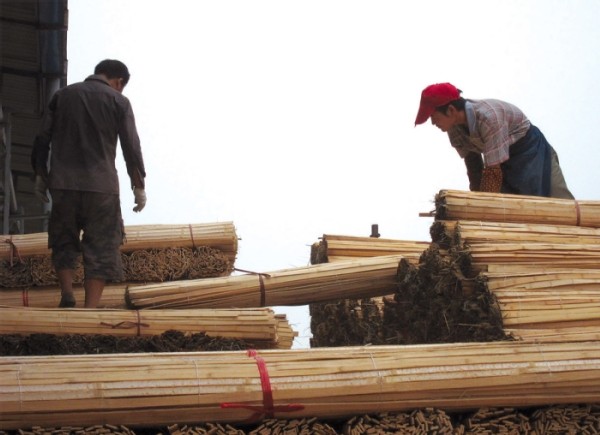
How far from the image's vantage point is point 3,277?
7.22 metres

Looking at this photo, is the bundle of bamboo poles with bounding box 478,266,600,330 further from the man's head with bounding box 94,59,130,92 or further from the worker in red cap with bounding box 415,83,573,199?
the man's head with bounding box 94,59,130,92

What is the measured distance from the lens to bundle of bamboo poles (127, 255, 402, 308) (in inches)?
245

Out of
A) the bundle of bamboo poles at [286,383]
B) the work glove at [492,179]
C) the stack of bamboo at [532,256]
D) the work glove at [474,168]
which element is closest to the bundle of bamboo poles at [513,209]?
the stack of bamboo at [532,256]

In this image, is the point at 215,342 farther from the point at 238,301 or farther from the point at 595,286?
the point at 595,286

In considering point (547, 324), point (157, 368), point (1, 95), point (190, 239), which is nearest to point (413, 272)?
point (547, 324)

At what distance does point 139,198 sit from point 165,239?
3.45 ft

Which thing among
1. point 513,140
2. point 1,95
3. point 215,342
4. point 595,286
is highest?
point 1,95

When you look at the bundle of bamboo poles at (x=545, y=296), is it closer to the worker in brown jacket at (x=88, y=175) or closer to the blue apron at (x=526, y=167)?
the blue apron at (x=526, y=167)

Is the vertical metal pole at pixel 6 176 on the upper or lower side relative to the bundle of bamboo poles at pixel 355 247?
upper

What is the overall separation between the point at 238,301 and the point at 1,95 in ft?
23.4

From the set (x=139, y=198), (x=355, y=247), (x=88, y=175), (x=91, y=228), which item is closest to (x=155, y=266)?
(x=139, y=198)

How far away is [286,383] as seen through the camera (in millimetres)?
3684

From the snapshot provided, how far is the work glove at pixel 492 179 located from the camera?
6.39 metres

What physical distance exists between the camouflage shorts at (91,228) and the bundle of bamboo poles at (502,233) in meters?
2.01
